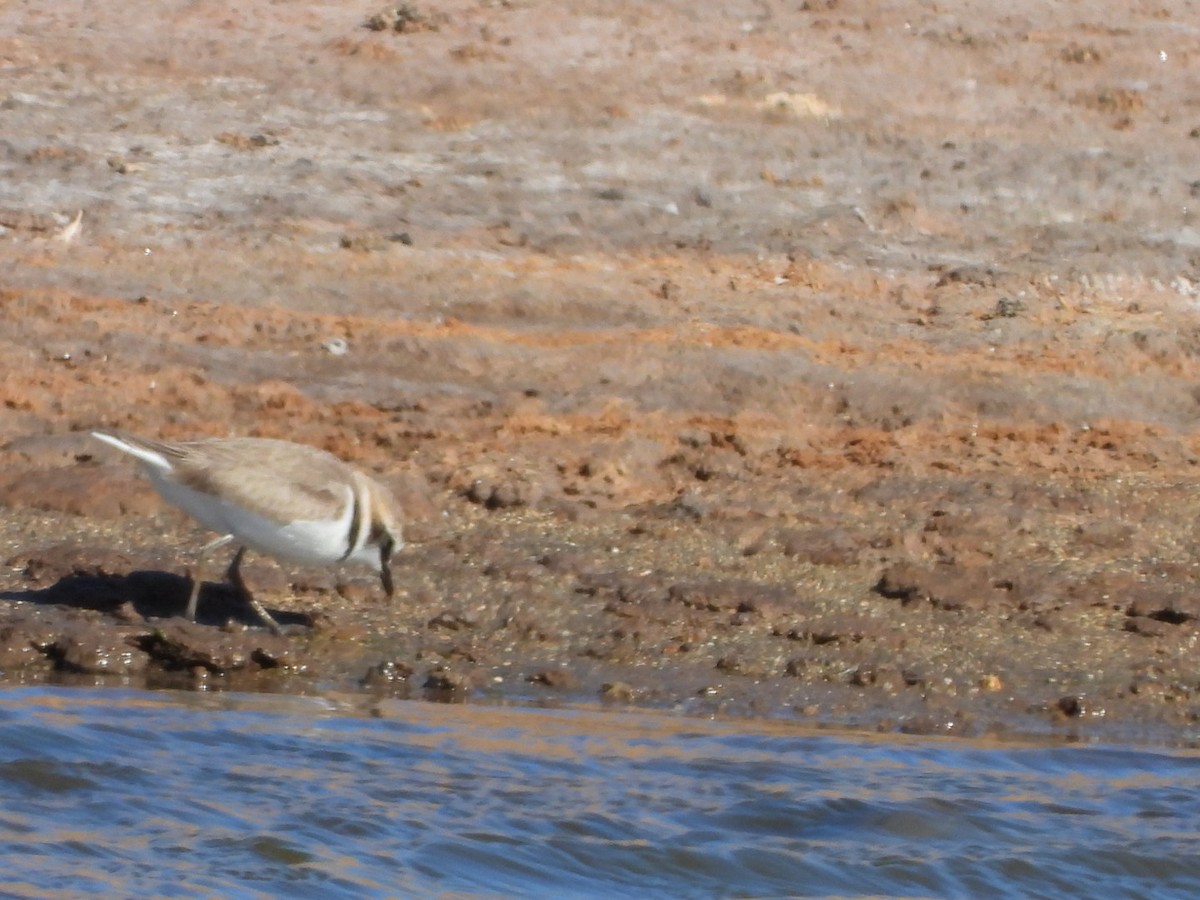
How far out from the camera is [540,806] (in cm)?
673

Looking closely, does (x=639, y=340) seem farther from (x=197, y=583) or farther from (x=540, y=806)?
(x=540, y=806)

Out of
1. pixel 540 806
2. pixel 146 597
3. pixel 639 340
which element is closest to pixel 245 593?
pixel 146 597

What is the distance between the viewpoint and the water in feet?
20.1

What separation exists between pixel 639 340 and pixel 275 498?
482cm

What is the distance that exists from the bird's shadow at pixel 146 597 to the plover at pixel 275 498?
0.16 metres

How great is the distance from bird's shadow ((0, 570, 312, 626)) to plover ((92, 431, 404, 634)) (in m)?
0.16

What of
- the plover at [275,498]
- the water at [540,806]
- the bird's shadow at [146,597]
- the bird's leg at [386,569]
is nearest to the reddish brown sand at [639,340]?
the bird's shadow at [146,597]

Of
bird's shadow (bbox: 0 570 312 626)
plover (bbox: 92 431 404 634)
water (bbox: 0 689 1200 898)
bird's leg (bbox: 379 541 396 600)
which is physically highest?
plover (bbox: 92 431 404 634)

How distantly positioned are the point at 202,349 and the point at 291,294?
1.35m

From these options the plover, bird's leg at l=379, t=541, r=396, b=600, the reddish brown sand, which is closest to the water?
the reddish brown sand

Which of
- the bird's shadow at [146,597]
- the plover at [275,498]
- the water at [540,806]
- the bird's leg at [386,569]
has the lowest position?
the water at [540,806]

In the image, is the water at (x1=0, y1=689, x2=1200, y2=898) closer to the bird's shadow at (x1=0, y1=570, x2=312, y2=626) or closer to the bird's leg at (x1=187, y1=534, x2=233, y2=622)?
the bird's leg at (x1=187, y1=534, x2=233, y2=622)

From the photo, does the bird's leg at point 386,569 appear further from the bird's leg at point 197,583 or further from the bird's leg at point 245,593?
the bird's leg at point 197,583

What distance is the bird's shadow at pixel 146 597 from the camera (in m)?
8.36
